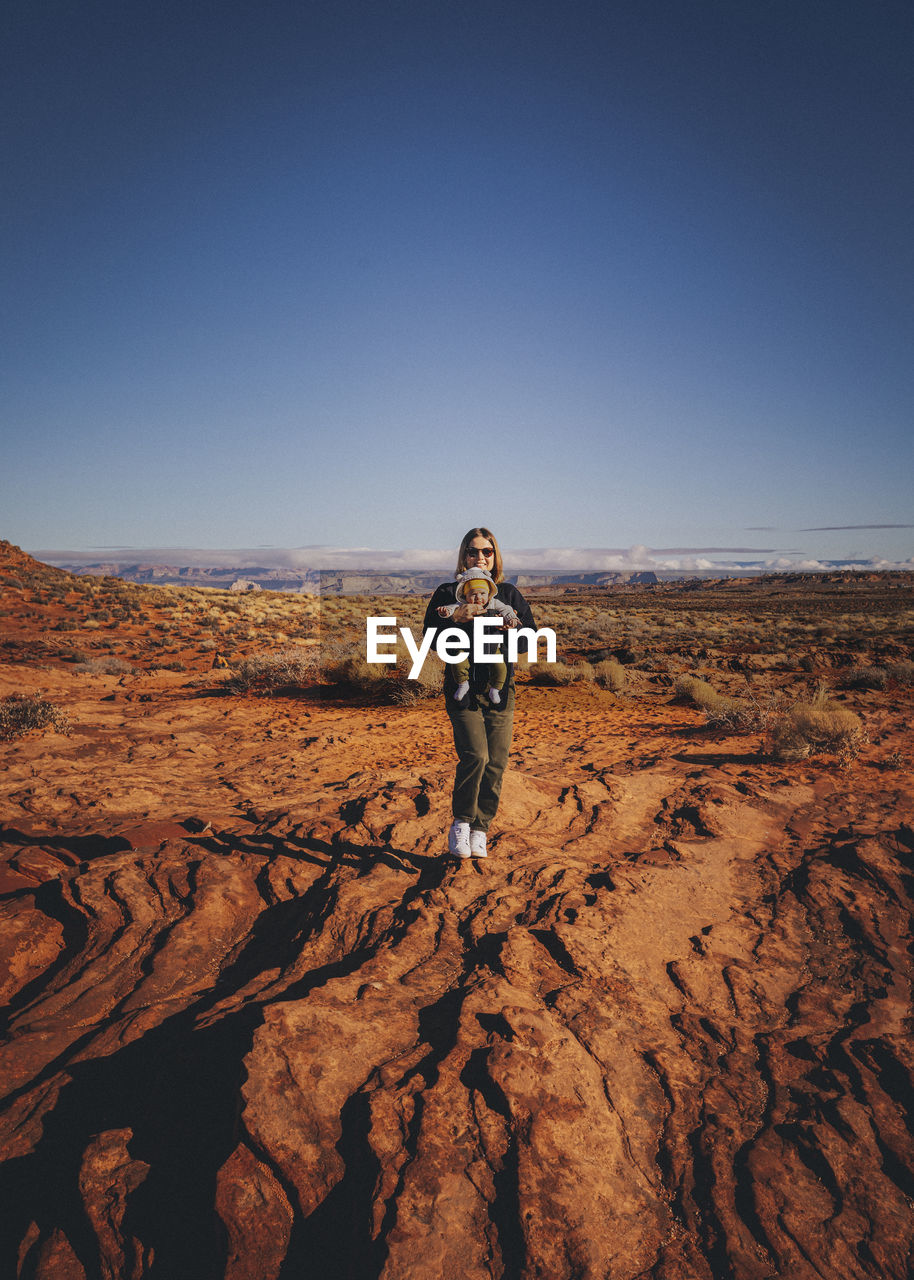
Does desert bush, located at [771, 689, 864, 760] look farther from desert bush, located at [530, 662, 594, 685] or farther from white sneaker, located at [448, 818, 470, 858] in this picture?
desert bush, located at [530, 662, 594, 685]

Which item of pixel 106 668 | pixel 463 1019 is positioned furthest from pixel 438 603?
pixel 106 668

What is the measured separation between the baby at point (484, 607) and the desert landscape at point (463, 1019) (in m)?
1.29

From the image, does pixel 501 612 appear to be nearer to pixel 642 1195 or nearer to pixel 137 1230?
pixel 642 1195

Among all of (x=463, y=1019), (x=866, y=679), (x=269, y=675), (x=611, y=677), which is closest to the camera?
(x=463, y=1019)

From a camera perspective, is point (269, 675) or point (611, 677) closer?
point (269, 675)

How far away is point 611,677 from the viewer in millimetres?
13836

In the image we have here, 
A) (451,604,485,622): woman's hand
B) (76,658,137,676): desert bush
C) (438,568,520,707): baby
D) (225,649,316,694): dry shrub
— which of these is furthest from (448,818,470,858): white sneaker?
(76,658,137,676): desert bush

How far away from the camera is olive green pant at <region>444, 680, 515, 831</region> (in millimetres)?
4035

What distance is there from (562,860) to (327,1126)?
8.21 feet

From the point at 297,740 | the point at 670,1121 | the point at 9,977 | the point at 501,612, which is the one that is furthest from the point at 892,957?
the point at 297,740

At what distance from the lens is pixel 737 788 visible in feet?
18.8

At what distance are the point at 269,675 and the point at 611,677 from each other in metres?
7.43

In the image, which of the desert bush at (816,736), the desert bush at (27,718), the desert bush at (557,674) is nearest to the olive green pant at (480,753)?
the desert bush at (816,736)

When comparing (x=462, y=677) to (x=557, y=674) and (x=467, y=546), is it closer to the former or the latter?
(x=467, y=546)
